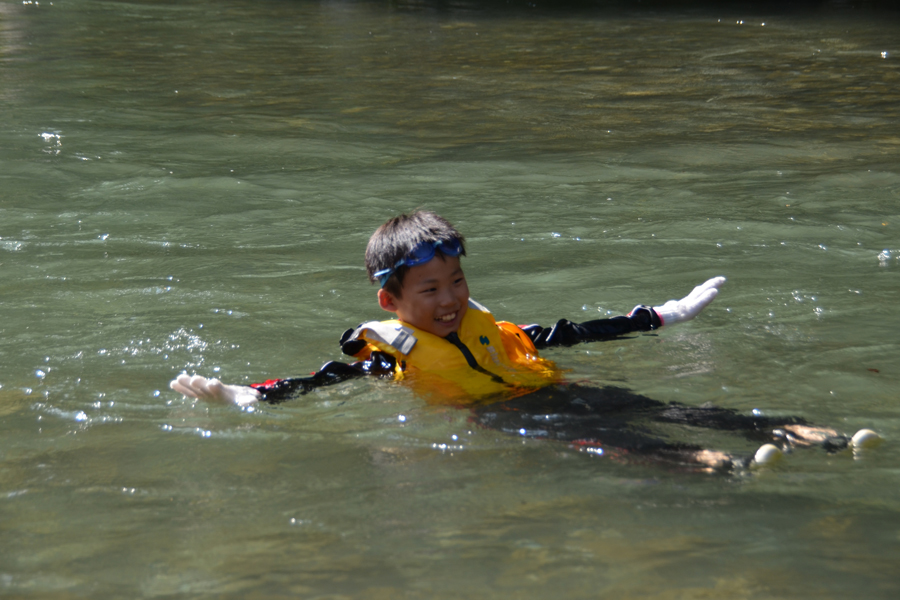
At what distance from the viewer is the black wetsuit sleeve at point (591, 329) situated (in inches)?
189

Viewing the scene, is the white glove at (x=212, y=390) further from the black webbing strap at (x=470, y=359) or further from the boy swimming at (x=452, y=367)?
the black webbing strap at (x=470, y=359)

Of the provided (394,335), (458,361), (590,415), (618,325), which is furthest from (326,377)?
(618,325)

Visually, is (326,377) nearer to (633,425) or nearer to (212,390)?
(212,390)

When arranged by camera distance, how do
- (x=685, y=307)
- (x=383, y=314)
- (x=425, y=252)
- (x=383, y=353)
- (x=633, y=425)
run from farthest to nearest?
(x=383, y=314)
(x=685, y=307)
(x=383, y=353)
(x=425, y=252)
(x=633, y=425)

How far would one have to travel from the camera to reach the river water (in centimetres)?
302

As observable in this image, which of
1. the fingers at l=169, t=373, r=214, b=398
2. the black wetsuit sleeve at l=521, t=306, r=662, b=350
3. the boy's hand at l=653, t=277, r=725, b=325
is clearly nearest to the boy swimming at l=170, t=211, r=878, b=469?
the fingers at l=169, t=373, r=214, b=398

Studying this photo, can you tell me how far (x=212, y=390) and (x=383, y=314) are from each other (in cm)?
176

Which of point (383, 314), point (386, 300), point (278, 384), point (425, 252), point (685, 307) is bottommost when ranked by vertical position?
point (383, 314)

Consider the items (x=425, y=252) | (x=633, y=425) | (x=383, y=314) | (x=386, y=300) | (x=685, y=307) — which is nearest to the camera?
(x=633, y=425)

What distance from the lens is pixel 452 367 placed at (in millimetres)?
4406

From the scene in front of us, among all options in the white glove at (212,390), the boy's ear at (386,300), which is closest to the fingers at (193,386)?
the white glove at (212,390)

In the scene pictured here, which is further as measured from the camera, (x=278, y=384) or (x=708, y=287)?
(x=708, y=287)

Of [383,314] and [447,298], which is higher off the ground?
[447,298]

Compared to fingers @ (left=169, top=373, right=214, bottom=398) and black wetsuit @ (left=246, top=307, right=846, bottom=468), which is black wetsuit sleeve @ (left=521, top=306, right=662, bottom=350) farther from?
fingers @ (left=169, top=373, right=214, bottom=398)
